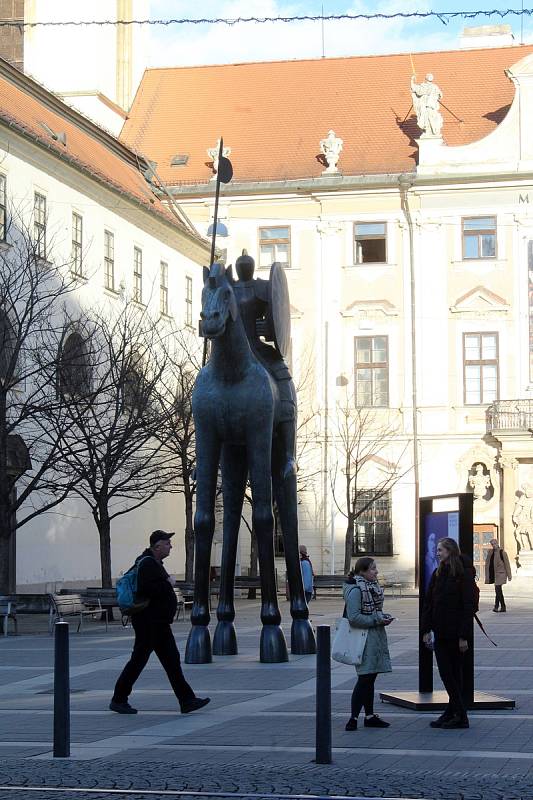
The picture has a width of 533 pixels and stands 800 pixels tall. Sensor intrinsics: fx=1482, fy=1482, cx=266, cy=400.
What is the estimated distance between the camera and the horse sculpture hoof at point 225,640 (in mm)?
19094

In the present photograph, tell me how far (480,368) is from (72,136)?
16330mm

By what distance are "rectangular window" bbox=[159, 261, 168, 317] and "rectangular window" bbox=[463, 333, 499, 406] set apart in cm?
1061

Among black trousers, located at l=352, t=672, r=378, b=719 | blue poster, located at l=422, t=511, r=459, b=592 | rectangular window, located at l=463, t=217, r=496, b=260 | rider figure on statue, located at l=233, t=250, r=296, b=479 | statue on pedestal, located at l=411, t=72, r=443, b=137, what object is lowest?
black trousers, located at l=352, t=672, r=378, b=719

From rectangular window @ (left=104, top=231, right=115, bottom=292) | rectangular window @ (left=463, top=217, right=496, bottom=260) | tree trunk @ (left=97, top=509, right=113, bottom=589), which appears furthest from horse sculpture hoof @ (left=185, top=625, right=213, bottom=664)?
rectangular window @ (left=463, top=217, right=496, bottom=260)

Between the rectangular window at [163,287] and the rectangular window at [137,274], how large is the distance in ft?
6.22

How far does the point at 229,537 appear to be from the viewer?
61.5 feet

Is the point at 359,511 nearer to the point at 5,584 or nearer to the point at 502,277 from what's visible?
the point at 502,277

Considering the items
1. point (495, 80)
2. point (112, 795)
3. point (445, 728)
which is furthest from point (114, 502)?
point (112, 795)

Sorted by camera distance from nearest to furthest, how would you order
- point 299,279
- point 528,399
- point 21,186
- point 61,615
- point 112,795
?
point 112,795
point 61,615
point 21,186
point 528,399
point 299,279

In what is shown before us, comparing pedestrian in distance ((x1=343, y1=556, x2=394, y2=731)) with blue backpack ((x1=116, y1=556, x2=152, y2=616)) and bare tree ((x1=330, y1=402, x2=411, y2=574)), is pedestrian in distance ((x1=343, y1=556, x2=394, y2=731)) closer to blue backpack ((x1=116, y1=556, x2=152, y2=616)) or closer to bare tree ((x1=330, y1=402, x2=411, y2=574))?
blue backpack ((x1=116, y1=556, x2=152, y2=616))

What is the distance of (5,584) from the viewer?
93.9ft

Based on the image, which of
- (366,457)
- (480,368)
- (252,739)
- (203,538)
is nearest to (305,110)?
(480,368)

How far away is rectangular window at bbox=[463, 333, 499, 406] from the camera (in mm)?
51781

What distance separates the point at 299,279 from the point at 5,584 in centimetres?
2727
